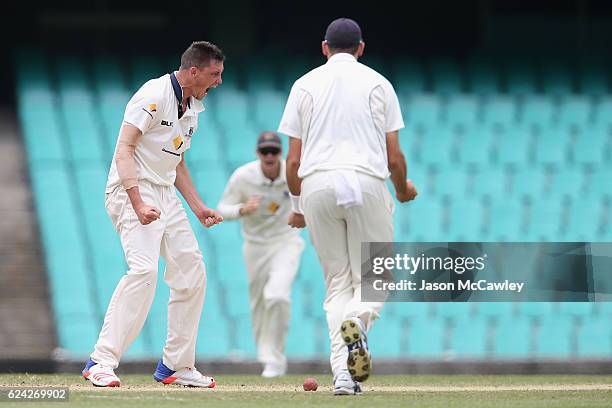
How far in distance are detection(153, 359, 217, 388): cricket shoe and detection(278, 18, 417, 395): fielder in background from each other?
0.97 m

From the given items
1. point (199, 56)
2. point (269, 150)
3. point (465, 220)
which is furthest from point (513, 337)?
point (199, 56)

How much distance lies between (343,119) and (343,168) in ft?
0.90

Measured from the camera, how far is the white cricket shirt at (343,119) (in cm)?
672

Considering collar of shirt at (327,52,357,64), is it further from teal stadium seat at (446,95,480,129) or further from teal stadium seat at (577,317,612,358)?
teal stadium seat at (446,95,480,129)

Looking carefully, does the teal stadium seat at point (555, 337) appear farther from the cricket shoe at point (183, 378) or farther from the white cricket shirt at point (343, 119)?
Answer: the white cricket shirt at point (343, 119)

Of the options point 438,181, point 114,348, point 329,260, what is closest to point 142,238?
point 114,348

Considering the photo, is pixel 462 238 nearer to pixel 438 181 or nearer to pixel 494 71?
pixel 438 181

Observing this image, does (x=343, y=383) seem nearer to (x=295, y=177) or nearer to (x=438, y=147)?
(x=295, y=177)

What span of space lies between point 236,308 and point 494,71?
5.49 m

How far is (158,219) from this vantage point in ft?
23.2

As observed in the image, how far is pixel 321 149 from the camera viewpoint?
674 centimetres

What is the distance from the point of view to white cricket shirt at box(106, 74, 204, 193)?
22.8 feet

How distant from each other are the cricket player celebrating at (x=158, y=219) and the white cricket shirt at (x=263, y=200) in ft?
11.1

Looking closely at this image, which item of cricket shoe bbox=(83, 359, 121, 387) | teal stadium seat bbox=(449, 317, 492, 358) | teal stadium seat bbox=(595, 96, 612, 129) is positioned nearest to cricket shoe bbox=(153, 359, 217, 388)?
cricket shoe bbox=(83, 359, 121, 387)
